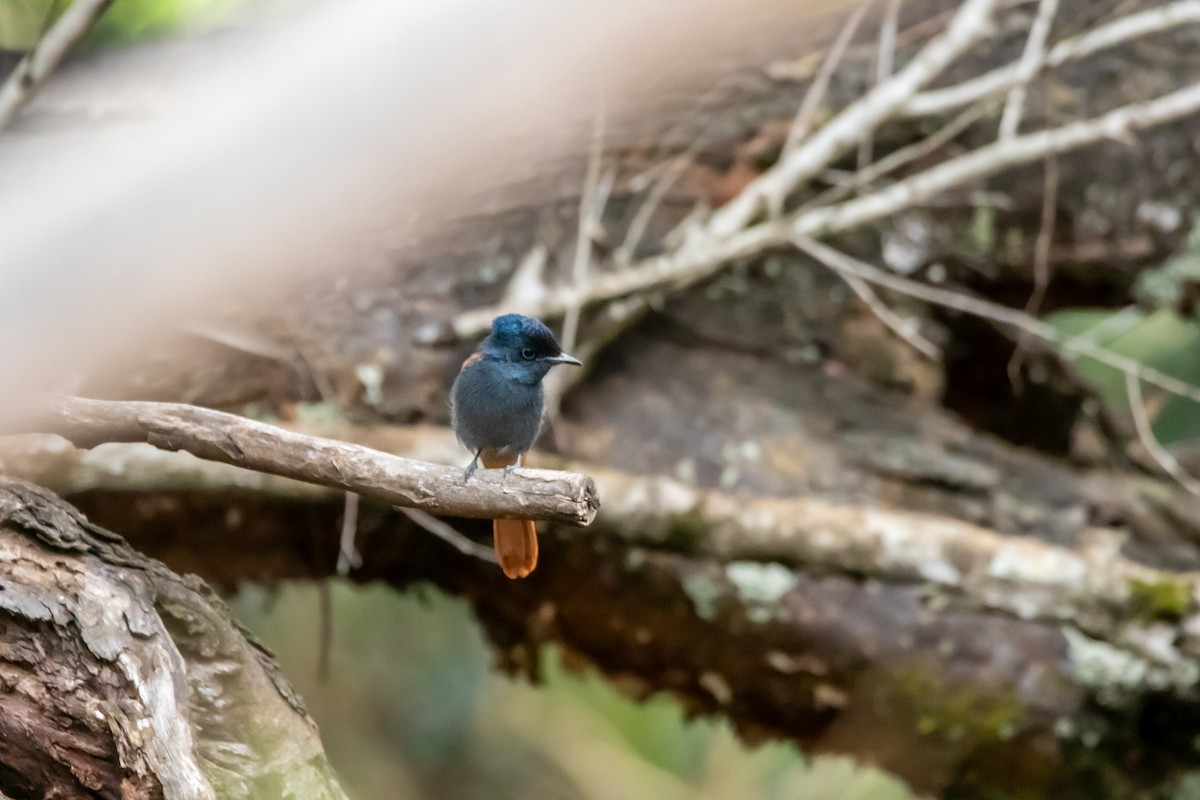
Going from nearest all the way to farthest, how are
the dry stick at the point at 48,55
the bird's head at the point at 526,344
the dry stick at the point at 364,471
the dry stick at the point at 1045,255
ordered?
1. the dry stick at the point at 364,471
2. the dry stick at the point at 48,55
3. the bird's head at the point at 526,344
4. the dry stick at the point at 1045,255

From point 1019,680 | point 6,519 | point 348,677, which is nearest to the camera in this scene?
point 6,519

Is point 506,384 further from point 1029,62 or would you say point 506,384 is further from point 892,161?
point 1029,62

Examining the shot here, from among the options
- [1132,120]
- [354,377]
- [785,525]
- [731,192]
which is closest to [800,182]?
[731,192]

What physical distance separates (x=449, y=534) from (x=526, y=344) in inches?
47.1

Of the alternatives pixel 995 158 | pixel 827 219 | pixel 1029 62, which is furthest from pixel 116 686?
pixel 1029 62

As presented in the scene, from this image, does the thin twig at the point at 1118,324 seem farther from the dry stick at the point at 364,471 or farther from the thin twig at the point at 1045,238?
the dry stick at the point at 364,471

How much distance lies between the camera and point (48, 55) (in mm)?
2119

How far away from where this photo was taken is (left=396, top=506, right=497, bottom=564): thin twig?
3.25 m

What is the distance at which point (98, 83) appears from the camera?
2.16 m

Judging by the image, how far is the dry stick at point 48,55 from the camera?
2.08m

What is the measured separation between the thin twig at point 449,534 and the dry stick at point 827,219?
659 mm

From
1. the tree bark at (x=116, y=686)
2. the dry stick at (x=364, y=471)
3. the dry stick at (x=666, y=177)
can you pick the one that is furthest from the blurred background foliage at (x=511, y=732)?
the dry stick at (x=364, y=471)

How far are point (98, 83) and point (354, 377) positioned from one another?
4.53 ft

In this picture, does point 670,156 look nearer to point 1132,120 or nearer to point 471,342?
point 471,342
